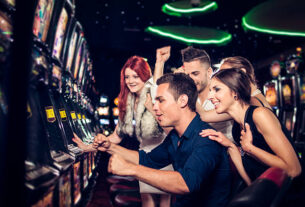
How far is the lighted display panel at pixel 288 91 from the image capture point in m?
5.04

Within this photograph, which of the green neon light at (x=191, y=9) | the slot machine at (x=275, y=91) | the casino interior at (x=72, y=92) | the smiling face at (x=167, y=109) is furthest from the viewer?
the slot machine at (x=275, y=91)

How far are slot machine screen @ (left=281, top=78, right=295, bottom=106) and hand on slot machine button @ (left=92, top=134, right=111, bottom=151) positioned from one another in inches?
173

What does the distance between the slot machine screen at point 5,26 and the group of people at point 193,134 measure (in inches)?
27.2

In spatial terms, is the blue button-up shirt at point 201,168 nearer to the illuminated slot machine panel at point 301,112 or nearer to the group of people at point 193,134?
the group of people at point 193,134

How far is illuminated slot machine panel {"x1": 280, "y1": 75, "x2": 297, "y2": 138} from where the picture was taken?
4988 mm

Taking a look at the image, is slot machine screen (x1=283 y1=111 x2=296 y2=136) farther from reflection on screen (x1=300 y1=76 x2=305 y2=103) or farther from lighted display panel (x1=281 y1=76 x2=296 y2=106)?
reflection on screen (x1=300 y1=76 x2=305 y2=103)

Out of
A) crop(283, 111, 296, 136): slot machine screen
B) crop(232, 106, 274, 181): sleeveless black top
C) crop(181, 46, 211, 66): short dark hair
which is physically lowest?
crop(283, 111, 296, 136): slot machine screen

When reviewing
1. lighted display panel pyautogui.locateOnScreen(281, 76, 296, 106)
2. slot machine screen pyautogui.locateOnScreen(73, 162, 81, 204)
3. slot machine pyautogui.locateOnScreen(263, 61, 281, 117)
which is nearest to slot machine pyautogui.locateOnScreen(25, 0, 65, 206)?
slot machine screen pyautogui.locateOnScreen(73, 162, 81, 204)

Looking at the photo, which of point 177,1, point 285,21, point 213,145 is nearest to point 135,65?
point 213,145

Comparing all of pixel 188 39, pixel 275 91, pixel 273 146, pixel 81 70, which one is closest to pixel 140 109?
pixel 273 146

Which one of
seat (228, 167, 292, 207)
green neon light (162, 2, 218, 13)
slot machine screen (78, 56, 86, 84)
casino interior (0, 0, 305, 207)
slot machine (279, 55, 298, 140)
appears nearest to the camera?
casino interior (0, 0, 305, 207)

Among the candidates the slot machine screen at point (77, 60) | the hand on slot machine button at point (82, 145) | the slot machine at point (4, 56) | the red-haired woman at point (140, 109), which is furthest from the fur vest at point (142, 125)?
the slot machine at point (4, 56)

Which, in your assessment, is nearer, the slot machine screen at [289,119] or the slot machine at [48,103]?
the slot machine at [48,103]

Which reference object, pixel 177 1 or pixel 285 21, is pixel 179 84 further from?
pixel 285 21
